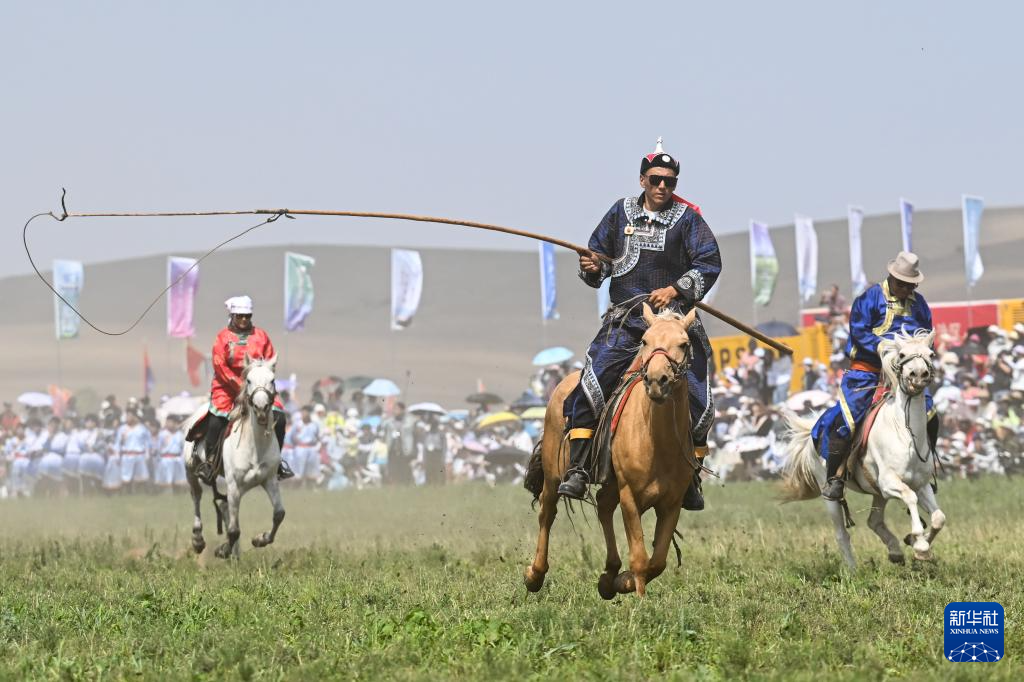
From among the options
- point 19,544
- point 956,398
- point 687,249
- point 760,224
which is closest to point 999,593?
point 687,249

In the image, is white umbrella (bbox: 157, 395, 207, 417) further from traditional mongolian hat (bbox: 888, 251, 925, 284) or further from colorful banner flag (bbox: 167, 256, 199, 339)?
traditional mongolian hat (bbox: 888, 251, 925, 284)

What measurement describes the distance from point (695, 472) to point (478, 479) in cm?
2898

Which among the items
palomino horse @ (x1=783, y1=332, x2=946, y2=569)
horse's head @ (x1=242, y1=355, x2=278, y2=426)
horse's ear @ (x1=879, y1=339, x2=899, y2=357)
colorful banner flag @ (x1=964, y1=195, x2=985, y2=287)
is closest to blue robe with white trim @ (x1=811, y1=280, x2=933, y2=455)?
horse's ear @ (x1=879, y1=339, x2=899, y2=357)

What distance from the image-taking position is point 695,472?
11016 millimetres

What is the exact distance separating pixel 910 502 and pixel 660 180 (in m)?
4.05

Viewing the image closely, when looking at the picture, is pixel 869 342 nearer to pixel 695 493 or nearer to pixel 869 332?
pixel 869 332

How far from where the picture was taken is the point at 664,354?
9.90 metres

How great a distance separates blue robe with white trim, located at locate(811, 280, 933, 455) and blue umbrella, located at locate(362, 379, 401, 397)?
30.4 m

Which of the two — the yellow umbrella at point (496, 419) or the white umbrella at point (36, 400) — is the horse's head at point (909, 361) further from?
the white umbrella at point (36, 400)

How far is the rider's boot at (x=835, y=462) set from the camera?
14.7 m

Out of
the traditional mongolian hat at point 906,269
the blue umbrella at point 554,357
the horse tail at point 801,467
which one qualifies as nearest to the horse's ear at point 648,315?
the traditional mongolian hat at point 906,269

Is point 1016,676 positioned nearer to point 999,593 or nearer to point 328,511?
point 999,593

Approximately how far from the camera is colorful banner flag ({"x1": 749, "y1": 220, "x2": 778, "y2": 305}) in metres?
51.8

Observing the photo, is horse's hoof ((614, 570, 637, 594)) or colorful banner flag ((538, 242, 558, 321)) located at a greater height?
colorful banner flag ((538, 242, 558, 321))
